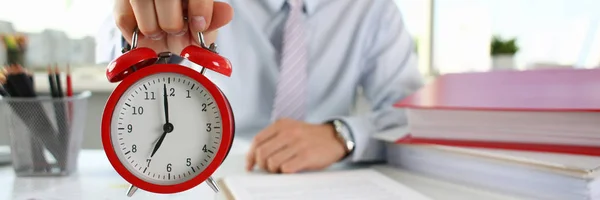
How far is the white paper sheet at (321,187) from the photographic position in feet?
1.92

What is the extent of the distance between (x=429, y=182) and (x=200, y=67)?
1.25ft

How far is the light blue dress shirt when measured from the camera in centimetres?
112

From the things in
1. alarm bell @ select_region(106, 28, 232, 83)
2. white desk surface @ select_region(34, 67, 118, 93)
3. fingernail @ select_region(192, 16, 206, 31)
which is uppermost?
fingernail @ select_region(192, 16, 206, 31)

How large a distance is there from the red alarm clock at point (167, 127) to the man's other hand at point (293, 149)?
0.95ft

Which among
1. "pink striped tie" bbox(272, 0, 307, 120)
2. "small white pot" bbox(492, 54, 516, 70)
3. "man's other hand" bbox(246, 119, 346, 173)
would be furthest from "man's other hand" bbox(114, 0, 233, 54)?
"small white pot" bbox(492, 54, 516, 70)

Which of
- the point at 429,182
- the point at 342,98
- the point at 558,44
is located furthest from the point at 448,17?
the point at 429,182

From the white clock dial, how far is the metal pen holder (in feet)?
1.07

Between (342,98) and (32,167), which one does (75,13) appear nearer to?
(342,98)

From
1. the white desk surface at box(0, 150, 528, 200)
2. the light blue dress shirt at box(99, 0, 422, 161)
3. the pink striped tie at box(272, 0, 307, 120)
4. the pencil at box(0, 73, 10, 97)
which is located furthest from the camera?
the light blue dress shirt at box(99, 0, 422, 161)

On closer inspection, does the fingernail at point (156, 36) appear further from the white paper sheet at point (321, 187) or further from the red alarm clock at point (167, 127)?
the white paper sheet at point (321, 187)

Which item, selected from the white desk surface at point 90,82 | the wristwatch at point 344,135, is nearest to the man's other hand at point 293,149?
the wristwatch at point 344,135

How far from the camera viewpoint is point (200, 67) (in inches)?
17.7

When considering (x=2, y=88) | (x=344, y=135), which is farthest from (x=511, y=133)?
(x=2, y=88)

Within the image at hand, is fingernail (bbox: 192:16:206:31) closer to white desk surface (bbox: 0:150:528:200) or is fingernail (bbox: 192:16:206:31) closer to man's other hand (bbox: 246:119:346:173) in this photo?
white desk surface (bbox: 0:150:528:200)
